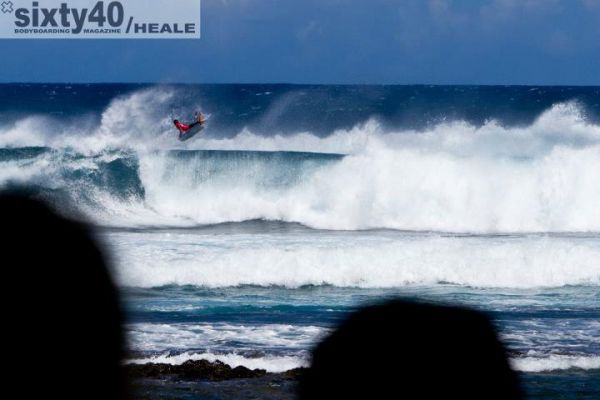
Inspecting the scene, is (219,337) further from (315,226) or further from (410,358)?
(315,226)

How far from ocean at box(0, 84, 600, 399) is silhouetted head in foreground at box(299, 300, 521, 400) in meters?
0.11

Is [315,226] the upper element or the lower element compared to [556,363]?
upper

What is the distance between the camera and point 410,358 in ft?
3.19

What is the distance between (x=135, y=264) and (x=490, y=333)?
10.8 metres

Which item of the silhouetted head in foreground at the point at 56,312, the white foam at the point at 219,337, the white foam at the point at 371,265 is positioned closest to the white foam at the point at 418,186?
the white foam at the point at 371,265

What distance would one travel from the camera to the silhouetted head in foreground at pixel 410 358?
94 centimetres

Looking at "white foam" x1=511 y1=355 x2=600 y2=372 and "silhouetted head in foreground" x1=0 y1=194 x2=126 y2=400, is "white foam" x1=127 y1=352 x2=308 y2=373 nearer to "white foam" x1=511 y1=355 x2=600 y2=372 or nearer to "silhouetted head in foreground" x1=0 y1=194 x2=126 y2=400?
"white foam" x1=511 y1=355 x2=600 y2=372

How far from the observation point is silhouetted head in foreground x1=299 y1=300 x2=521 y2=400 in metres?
0.94

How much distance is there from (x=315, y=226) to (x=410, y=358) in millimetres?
16205

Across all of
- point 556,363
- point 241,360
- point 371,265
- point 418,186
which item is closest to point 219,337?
point 241,360

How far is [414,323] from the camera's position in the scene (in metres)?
1.02

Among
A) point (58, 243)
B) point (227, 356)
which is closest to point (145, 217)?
point (227, 356)

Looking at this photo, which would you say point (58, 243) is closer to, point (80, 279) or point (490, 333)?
point (80, 279)

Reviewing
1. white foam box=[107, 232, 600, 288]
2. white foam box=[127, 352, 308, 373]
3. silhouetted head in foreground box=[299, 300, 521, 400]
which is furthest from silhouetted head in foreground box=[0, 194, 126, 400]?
white foam box=[107, 232, 600, 288]
